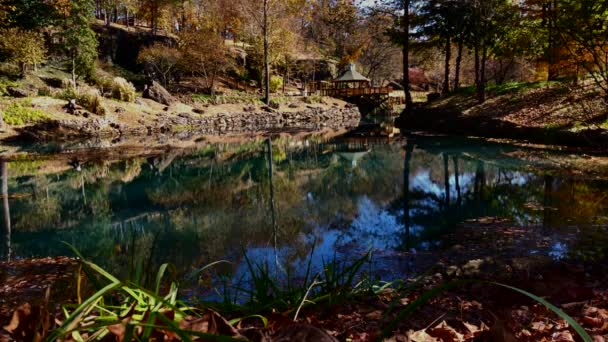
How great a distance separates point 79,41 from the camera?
2942cm

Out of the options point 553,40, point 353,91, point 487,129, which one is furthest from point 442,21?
point 553,40

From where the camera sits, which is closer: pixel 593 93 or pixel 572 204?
pixel 572 204

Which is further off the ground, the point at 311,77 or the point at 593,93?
the point at 311,77

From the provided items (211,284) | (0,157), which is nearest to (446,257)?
(211,284)

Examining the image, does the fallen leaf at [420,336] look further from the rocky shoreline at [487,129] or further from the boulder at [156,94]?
the boulder at [156,94]

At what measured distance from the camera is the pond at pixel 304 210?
5676 millimetres

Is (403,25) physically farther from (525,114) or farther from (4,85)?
(4,85)

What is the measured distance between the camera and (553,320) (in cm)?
240

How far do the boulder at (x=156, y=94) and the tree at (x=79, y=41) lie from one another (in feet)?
14.6

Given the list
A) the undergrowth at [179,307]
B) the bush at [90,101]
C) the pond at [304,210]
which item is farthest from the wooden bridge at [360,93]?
the undergrowth at [179,307]

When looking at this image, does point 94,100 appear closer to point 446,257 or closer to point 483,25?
point 483,25

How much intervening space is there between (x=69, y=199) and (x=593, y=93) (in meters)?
16.7

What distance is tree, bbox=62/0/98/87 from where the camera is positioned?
2923 cm

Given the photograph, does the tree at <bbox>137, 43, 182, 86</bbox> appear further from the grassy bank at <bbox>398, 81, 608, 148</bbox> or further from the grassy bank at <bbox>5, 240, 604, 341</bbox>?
the grassy bank at <bbox>5, 240, 604, 341</bbox>
